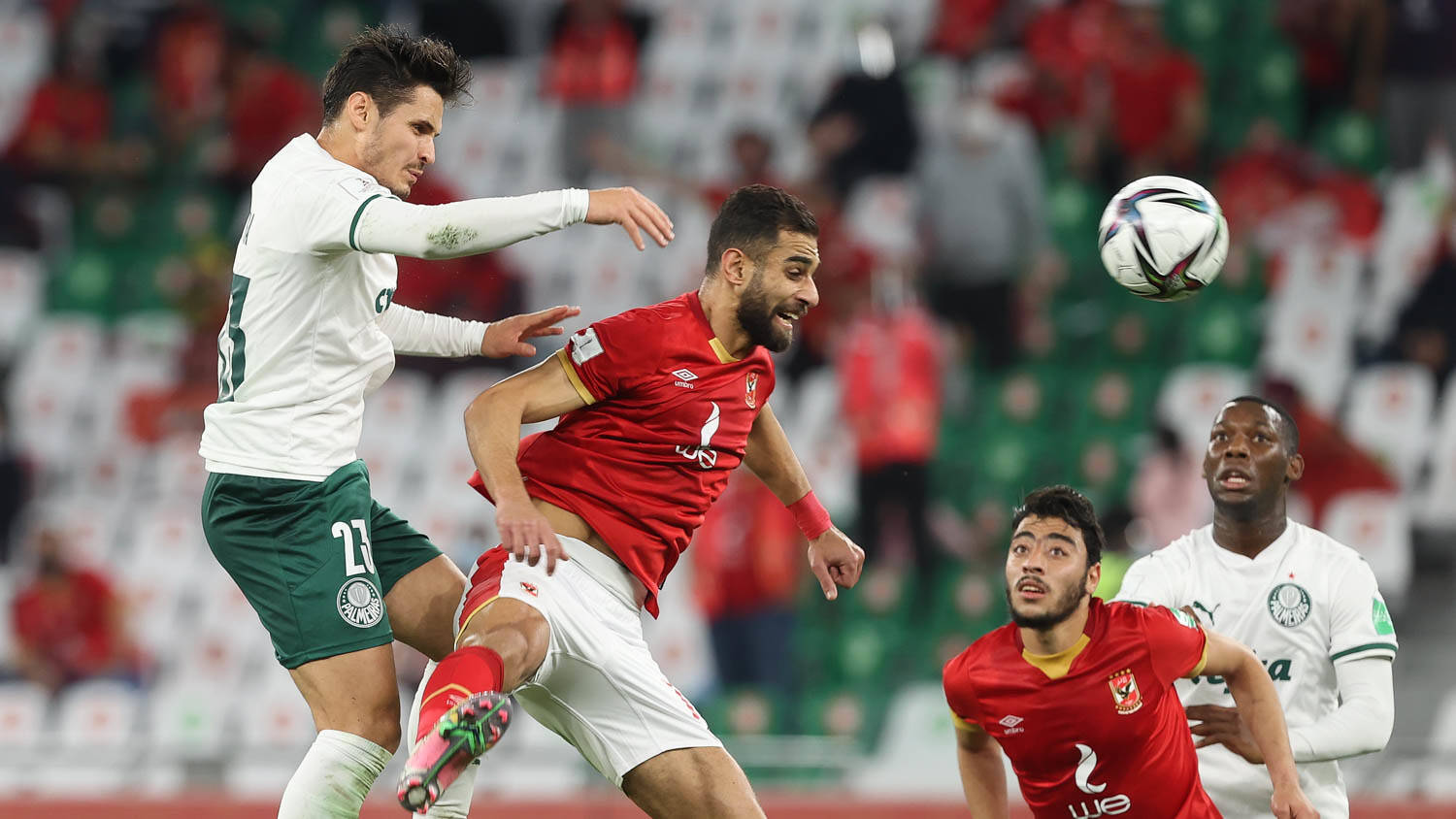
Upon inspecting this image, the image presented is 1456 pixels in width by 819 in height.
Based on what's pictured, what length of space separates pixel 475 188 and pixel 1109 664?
814 cm

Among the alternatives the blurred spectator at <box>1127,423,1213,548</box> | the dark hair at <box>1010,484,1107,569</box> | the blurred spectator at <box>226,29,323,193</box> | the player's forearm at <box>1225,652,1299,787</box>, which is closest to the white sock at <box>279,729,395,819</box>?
the dark hair at <box>1010,484,1107,569</box>

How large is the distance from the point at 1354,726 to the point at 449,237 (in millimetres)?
2882

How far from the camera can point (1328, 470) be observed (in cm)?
927

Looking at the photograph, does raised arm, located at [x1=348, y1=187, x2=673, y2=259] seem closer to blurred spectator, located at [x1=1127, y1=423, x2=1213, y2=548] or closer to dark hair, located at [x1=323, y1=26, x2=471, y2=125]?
dark hair, located at [x1=323, y1=26, x2=471, y2=125]

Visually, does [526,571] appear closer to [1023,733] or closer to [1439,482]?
[1023,733]

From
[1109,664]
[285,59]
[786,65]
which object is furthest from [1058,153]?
[1109,664]

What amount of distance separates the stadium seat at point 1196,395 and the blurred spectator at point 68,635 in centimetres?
604

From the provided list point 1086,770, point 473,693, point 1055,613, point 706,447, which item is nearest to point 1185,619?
point 1055,613

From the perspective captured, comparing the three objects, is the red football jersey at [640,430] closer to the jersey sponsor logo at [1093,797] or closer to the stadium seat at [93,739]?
the jersey sponsor logo at [1093,797]

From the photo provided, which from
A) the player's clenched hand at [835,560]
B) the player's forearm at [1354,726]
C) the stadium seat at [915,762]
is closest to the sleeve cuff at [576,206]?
the player's clenched hand at [835,560]

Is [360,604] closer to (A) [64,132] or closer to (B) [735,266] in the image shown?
(B) [735,266]

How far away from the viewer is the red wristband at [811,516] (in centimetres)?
517

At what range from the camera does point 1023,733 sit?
4.75 meters

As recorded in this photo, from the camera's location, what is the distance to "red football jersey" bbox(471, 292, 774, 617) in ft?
14.9
